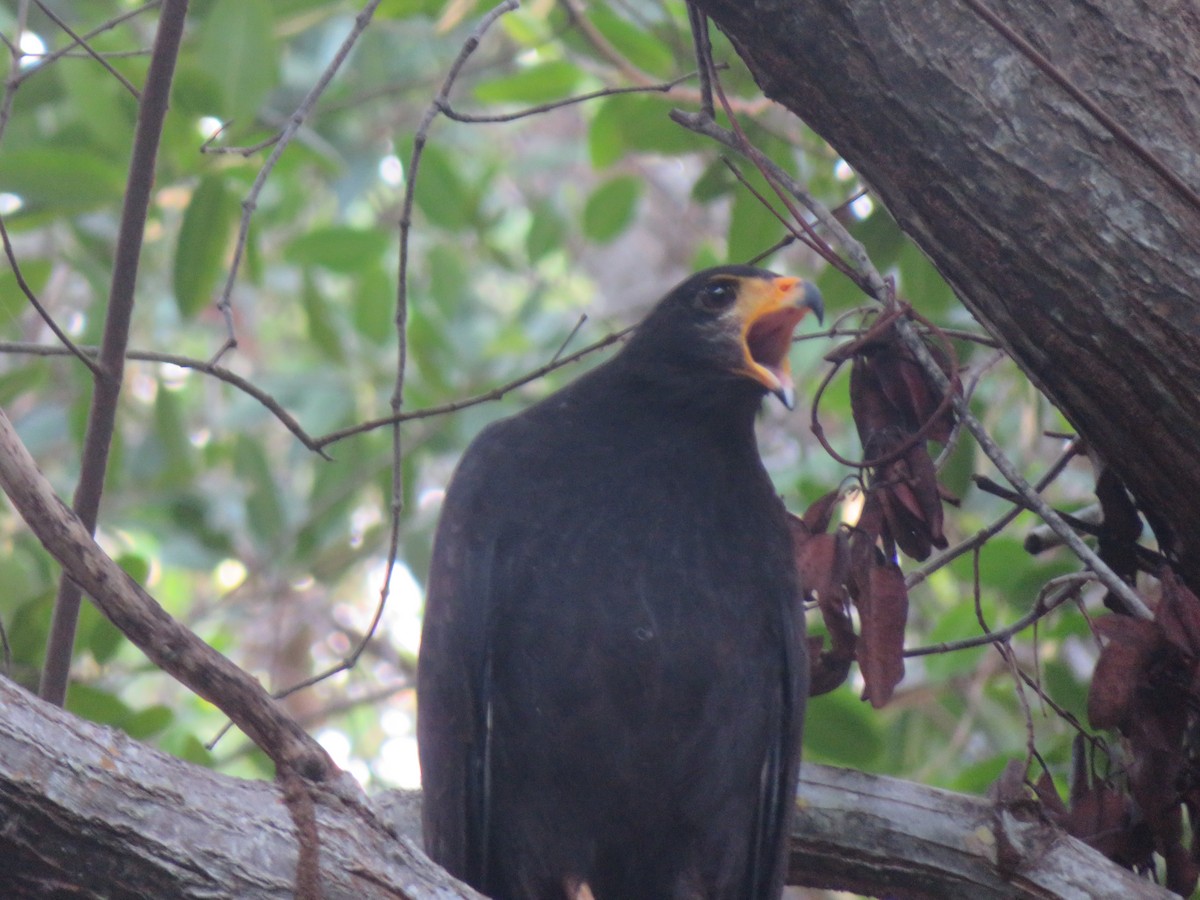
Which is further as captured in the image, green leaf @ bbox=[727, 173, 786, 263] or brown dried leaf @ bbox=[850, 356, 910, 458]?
green leaf @ bbox=[727, 173, 786, 263]

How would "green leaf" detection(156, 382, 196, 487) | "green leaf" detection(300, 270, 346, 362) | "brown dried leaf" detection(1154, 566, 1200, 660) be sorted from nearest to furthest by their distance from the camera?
1. "brown dried leaf" detection(1154, 566, 1200, 660)
2. "green leaf" detection(156, 382, 196, 487)
3. "green leaf" detection(300, 270, 346, 362)

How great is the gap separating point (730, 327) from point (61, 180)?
1.88 m

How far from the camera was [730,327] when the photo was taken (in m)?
3.07

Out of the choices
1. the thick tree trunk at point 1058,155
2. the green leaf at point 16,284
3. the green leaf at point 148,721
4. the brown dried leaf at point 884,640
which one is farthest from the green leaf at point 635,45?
the green leaf at point 148,721

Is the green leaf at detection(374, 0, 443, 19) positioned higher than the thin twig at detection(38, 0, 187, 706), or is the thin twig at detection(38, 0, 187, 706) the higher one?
the green leaf at detection(374, 0, 443, 19)

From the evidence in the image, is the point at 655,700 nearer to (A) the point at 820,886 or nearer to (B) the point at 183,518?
(A) the point at 820,886

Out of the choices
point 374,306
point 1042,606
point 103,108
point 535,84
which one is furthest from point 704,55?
point 374,306

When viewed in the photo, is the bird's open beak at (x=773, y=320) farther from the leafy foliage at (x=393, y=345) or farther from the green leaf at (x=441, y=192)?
the green leaf at (x=441, y=192)

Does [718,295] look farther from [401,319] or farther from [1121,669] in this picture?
[1121,669]

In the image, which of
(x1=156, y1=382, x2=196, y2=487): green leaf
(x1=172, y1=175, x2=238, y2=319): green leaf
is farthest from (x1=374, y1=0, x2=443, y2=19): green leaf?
(x1=156, y1=382, x2=196, y2=487): green leaf

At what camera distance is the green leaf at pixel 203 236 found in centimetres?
384

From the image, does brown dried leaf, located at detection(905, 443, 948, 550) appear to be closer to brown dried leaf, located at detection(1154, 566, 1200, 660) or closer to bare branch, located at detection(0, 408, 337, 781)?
brown dried leaf, located at detection(1154, 566, 1200, 660)

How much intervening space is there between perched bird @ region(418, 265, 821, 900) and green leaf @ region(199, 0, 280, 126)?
54.9 inches

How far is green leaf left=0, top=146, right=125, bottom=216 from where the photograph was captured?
375 cm
